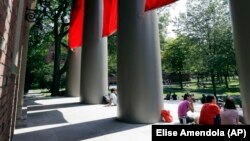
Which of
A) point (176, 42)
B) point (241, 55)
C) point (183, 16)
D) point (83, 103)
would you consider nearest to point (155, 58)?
point (241, 55)

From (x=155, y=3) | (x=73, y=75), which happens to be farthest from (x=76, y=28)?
(x=155, y=3)

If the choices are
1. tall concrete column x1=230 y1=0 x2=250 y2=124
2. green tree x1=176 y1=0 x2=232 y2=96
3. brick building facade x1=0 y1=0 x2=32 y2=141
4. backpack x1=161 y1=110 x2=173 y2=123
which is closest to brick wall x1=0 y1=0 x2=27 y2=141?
brick building facade x1=0 y1=0 x2=32 y2=141

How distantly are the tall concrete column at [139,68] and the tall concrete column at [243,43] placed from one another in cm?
317

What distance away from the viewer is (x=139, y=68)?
8516 mm

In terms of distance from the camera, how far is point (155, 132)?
3.13 metres

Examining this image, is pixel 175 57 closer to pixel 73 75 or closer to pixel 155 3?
pixel 73 75

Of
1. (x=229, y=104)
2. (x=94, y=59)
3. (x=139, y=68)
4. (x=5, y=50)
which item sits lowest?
(x=229, y=104)

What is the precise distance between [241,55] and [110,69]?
3576 cm

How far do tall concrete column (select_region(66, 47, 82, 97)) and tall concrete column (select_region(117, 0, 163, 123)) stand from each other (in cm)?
1469

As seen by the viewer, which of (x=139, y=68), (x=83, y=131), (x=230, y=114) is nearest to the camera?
(x=230, y=114)

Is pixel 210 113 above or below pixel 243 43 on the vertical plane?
below

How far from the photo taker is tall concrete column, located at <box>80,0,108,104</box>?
14898 millimetres

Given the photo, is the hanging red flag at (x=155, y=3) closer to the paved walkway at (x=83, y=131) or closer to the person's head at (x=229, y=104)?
the person's head at (x=229, y=104)

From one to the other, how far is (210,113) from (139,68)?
328 cm
